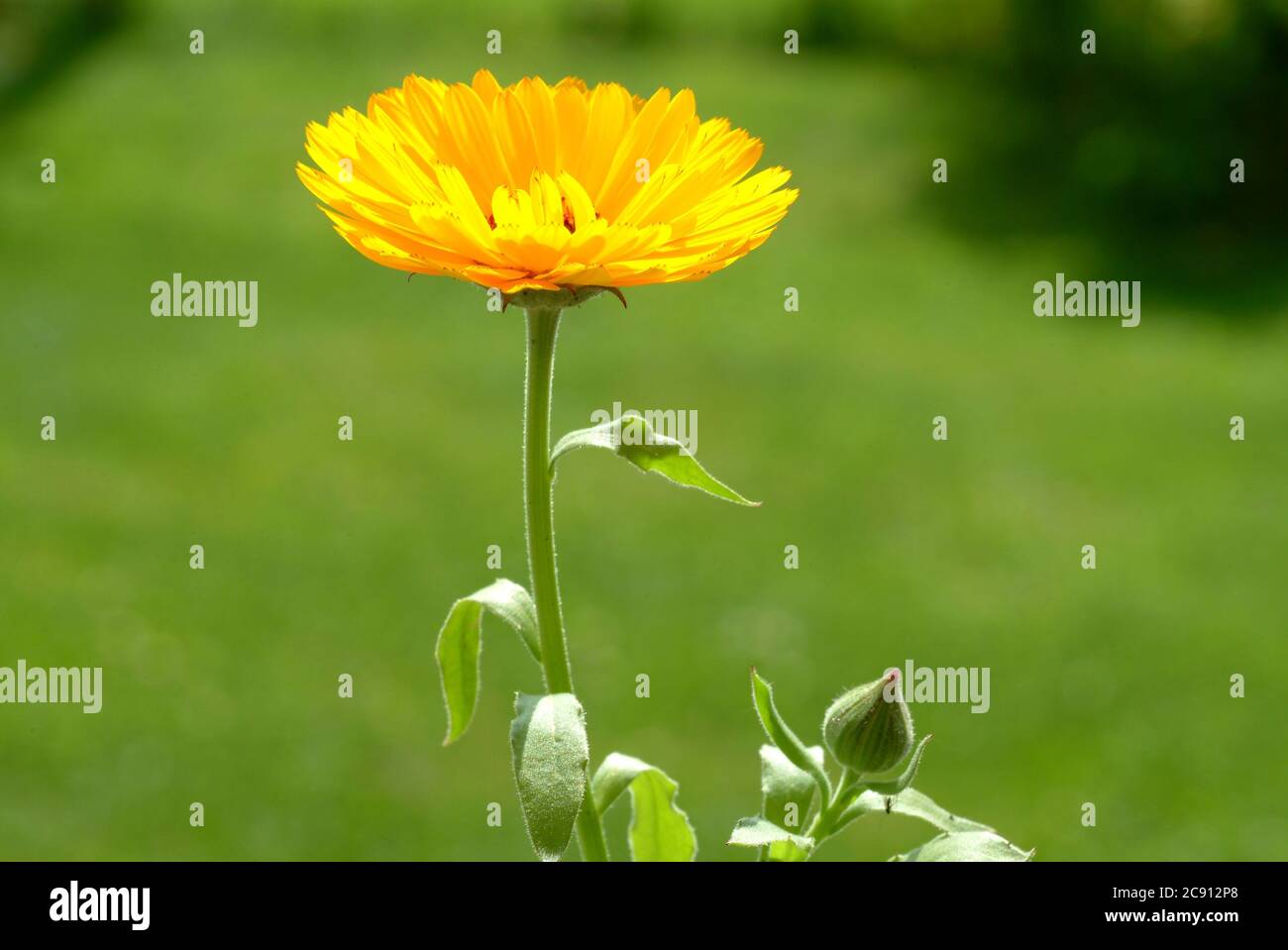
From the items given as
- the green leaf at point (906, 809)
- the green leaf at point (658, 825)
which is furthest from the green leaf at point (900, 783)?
the green leaf at point (658, 825)

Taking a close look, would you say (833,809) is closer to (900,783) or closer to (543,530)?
(900,783)

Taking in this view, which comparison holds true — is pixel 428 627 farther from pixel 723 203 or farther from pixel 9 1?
pixel 9 1

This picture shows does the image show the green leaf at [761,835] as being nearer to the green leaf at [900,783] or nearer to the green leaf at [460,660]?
the green leaf at [900,783]

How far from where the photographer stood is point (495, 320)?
6832 millimetres

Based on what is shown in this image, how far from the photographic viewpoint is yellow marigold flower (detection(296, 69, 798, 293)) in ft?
3.22

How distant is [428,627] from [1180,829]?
227 centimetres

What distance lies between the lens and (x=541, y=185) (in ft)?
3.42

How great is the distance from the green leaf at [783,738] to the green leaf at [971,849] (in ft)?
0.29

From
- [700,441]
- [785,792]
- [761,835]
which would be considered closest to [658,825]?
[785,792]

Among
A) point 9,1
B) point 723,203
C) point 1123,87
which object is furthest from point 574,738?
point 9,1

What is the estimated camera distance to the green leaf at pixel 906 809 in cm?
112

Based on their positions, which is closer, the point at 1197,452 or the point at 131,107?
the point at 1197,452

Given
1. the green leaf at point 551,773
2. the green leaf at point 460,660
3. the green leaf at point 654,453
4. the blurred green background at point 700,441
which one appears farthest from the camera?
the blurred green background at point 700,441
